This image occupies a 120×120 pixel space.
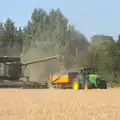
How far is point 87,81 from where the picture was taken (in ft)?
133

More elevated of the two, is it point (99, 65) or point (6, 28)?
point (6, 28)

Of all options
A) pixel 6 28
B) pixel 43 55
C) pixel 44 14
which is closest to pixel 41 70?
pixel 43 55

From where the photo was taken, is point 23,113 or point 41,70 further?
point 41,70

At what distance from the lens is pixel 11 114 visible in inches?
Result: 588

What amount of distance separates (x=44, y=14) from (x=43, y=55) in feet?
86.0

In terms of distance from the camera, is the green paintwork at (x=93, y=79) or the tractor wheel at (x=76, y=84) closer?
the green paintwork at (x=93, y=79)

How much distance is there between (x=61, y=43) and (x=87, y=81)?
5028 centimetres

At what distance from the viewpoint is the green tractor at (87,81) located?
4031cm

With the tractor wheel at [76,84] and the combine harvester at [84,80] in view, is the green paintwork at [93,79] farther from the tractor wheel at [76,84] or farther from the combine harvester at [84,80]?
the tractor wheel at [76,84]

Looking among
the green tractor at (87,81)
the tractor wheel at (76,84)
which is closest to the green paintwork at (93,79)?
the green tractor at (87,81)

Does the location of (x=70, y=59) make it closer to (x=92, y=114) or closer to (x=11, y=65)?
(x=11, y=65)

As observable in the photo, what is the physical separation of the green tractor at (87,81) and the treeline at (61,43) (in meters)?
22.4

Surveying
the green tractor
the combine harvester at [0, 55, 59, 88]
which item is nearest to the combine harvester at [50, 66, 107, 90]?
the green tractor

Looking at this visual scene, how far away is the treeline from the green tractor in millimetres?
22402
